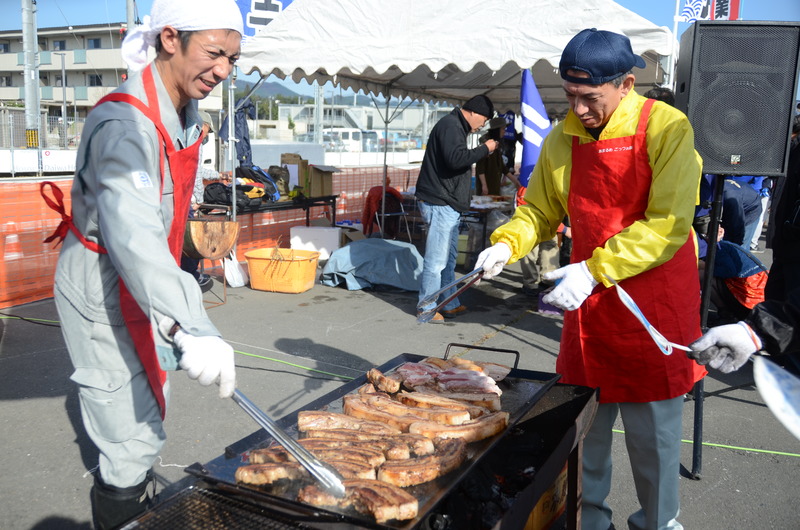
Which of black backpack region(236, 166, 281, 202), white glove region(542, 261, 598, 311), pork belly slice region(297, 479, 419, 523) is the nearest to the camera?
pork belly slice region(297, 479, 419, 523)

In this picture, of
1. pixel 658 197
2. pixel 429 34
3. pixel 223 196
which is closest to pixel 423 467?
pixel 658 197

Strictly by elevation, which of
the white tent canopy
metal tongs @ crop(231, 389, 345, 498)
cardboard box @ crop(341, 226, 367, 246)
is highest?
the white tent canopy

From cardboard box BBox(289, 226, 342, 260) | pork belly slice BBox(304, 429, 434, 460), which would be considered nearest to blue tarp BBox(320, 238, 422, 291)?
cardboard box BBox(289, 226, 342, 260)

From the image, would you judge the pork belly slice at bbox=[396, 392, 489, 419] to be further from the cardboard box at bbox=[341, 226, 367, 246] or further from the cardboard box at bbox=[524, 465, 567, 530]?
the cardboard box at bbox=[341, 226, 367, 246]

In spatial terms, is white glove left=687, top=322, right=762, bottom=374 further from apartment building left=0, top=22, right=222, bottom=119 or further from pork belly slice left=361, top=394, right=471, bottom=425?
apartment building left=0, top=22, right=222, bottom=119

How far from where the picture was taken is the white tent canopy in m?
6.41

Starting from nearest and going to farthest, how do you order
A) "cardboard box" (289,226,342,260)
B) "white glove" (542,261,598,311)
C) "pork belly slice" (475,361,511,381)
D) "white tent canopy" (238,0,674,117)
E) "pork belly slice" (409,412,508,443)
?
1. "pork belly slice" (409,412,508,443)
2. "white glove" (542,261,598,311)
3. "pork belly slice" (475,361,511,381)
4. "white tent canopy" (238,0,674,117)
5. "cardboard box" (289,226,342,260)

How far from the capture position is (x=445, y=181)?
23.2ft

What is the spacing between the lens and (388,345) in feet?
20.5

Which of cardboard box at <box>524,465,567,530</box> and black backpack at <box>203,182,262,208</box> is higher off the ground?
black backpack at <box>203,182,262,208</box>

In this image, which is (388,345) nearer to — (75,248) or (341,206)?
(75,248)

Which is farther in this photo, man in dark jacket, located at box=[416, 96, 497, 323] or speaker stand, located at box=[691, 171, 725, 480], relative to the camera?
man in dark jacket, located at box=[416, 96, 497, 323]

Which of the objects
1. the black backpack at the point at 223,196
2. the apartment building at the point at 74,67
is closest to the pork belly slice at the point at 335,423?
the black backpack at the point at 223,196

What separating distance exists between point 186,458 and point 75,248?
2229 mm
